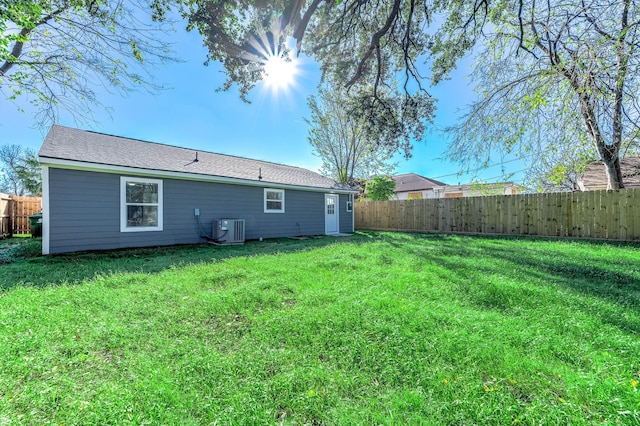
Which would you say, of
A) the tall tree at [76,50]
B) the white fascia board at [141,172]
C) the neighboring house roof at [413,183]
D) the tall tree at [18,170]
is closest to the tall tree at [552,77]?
the tall tree at [76,50]

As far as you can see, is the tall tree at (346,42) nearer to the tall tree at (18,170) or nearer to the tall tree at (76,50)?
the tall tree at (76,50)

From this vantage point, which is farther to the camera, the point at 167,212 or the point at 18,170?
the point at 18,170

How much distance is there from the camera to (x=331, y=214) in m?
12.5

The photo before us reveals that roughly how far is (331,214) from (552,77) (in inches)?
359

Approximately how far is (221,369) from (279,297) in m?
1.40

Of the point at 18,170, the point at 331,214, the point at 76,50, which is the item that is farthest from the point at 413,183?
the point at 18,170

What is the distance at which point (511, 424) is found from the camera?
1.44 metres

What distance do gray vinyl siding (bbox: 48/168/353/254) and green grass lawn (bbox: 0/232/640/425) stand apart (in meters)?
2.46

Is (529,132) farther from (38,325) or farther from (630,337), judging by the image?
(38,325)

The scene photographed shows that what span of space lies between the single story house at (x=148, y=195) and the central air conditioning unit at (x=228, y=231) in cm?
24

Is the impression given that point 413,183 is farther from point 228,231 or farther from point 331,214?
point 228,231

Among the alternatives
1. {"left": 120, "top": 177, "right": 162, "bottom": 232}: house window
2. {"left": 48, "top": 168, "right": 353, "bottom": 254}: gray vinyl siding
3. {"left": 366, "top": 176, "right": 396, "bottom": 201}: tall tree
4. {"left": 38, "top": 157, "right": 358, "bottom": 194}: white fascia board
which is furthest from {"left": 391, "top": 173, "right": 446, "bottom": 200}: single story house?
{"left": 120, "top": 177, "right": 162, "bottom": 232}: house window

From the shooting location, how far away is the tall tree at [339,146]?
18.1 m

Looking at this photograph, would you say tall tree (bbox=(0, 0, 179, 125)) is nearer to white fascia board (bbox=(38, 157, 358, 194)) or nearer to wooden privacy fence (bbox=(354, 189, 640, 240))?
white fascia board (bbox=(38, 157, 358, 194))
